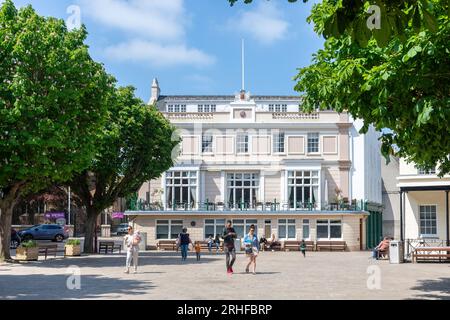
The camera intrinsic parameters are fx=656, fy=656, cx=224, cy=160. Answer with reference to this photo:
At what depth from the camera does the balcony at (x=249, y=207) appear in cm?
5028

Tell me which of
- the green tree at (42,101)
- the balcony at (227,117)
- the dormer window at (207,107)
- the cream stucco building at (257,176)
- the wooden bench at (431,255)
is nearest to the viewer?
the green tree at (42,101)

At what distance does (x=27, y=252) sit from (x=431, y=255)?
718 inches

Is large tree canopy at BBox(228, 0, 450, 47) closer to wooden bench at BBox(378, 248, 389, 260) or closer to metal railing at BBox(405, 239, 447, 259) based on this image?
metal railing at BBox(405, 239, 447, 259)

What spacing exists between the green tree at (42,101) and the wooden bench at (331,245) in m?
24.9

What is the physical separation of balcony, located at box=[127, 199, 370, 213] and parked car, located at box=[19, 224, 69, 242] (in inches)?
394

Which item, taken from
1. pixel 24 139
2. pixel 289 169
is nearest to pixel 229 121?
pixel 289 169

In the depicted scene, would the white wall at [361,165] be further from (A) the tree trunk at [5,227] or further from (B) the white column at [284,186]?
(A) the tree trunk at [5,227]

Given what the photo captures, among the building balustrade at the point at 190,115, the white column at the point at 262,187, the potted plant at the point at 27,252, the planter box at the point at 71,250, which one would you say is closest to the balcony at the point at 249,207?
the white column at the point at 262,187

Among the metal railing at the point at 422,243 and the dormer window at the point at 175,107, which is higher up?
the dormer window at the point at 175,107

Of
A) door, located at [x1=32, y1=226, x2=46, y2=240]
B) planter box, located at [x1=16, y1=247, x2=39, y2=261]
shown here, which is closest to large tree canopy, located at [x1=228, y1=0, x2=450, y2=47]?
planter box, located at [x1=16, y1=247, x2=39, y2=261]

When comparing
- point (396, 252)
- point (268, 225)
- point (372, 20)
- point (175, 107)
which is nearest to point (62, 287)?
point (372, 20)

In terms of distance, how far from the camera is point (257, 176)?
53.1 meters

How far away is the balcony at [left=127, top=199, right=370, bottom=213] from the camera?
50.3 meters

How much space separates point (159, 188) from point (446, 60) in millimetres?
42329
